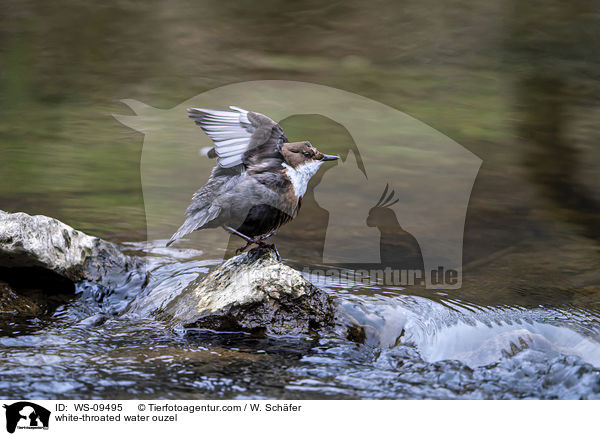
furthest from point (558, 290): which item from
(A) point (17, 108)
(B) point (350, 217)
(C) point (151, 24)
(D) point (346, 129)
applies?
(C) point (151, 24)

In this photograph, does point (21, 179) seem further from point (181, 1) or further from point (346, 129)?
A: point (181, 1)

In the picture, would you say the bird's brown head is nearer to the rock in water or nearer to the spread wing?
the spread wing

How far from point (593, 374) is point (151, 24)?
9.90 metres

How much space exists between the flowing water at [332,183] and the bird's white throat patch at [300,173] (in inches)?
28.8

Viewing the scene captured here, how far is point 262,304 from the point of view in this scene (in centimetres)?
315

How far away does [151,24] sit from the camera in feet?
35.2
